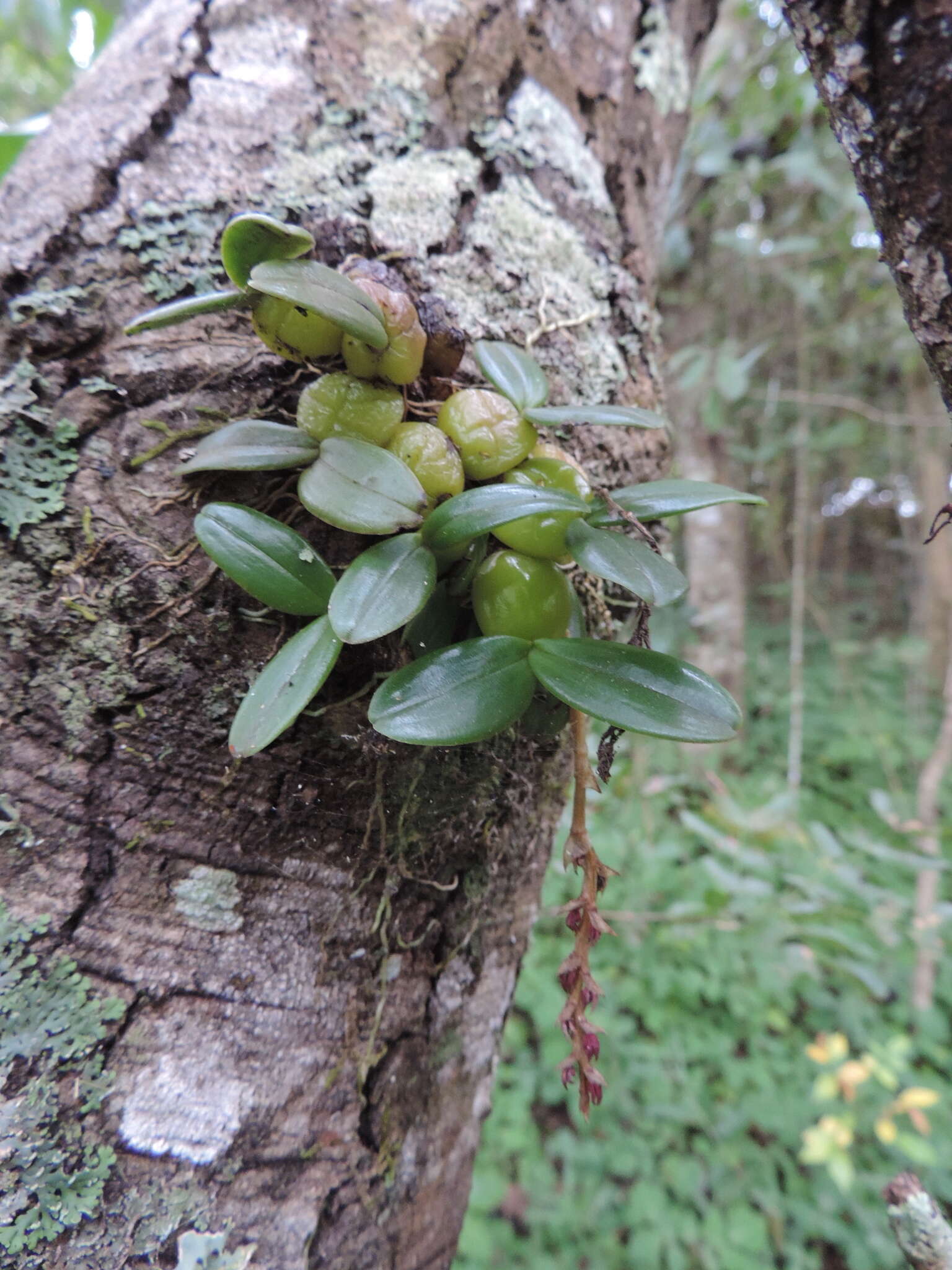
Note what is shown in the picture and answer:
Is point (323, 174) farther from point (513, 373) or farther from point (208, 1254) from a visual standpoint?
point (208, 1254)

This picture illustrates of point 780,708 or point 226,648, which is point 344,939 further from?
point 780,708

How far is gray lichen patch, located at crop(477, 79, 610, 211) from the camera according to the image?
77cm

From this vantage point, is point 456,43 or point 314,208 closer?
point 314,208

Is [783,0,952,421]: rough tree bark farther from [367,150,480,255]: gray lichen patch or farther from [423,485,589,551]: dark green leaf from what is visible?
[367,150,480,255]: gray lichen patch

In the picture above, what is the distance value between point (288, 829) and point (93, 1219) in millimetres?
281

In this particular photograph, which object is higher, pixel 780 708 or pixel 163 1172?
pixel 163 1172

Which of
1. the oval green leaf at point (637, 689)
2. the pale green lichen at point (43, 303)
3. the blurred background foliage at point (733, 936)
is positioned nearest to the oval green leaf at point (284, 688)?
the oval green leaf at point (637, 689)

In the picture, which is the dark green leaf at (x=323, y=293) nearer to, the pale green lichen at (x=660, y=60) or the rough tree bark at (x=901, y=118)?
the rough tree bark at (x=901, y=118)

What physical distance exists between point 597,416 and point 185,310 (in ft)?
1.04

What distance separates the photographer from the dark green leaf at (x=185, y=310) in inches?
19.0

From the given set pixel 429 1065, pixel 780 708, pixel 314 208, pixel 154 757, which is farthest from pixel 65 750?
pixel 780 708

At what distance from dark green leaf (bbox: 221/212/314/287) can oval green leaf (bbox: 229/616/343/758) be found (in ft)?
0.83

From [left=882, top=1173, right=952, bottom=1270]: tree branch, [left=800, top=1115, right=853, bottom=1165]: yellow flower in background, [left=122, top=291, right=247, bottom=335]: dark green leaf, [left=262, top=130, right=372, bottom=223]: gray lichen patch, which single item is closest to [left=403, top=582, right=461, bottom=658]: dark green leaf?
[left=122, top=291, right=247, bottom=335]: dark green leaf

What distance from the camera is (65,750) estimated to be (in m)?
0.50
